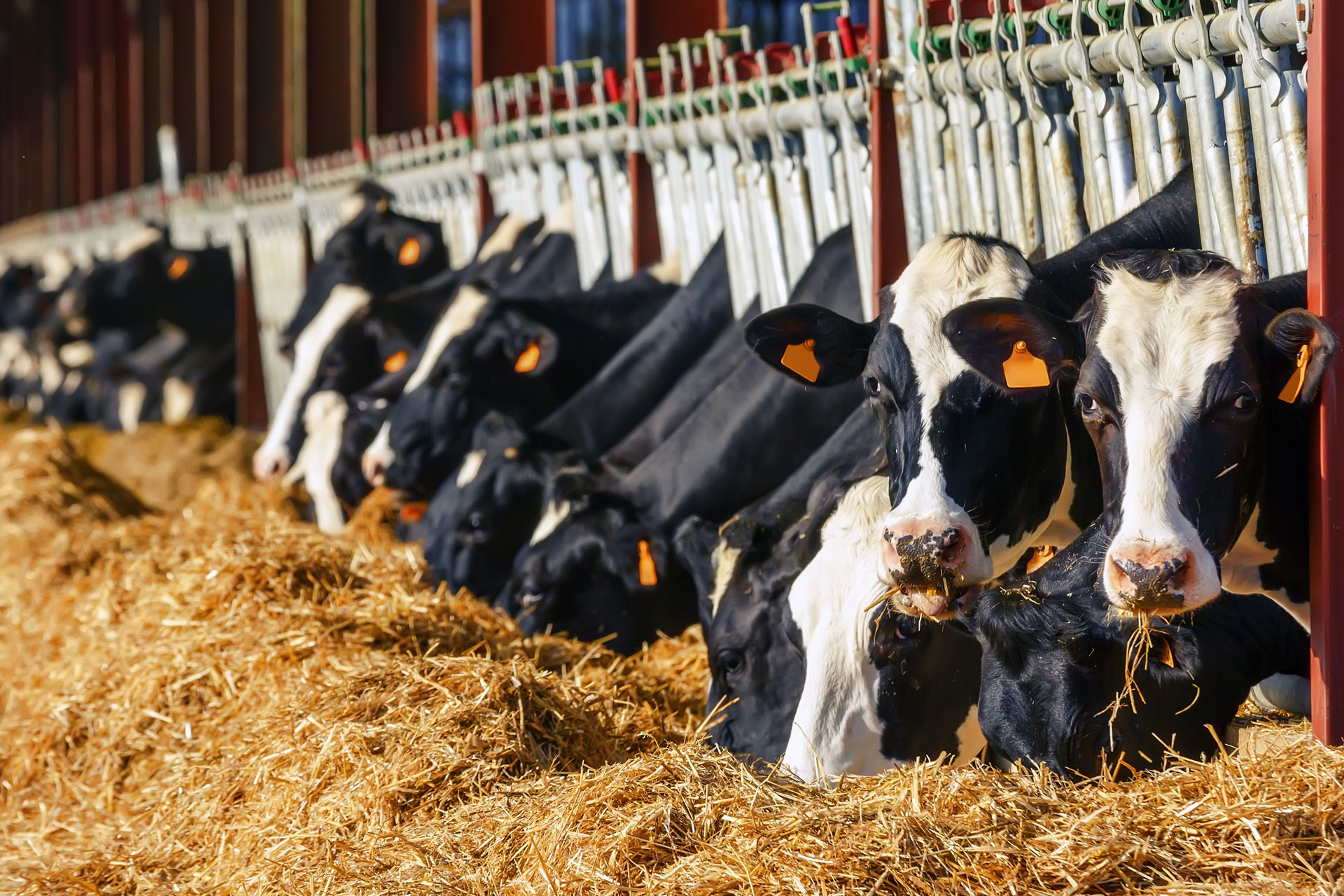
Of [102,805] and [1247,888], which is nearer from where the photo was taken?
[1247,888]

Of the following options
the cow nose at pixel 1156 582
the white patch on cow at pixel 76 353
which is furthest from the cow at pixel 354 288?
the white patch on cow at pixel 76 353

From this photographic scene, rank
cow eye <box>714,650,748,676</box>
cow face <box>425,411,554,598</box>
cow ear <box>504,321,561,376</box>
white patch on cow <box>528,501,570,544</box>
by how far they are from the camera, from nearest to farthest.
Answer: cow eye <box>714,650,748,676</box> → white patch on cow <box>528,501,570,544</box> → cow face <box>425,411,554,598</box> → cow ear <box>504,321,561,376</box>

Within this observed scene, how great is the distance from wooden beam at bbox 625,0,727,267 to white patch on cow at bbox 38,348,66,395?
907 cm

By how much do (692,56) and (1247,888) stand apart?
5.09m

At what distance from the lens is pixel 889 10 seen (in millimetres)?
4840

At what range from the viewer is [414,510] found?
6.88m

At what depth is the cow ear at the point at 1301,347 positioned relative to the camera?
106 inches

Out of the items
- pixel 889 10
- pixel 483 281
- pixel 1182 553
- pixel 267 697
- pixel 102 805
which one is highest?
pixel 889 10

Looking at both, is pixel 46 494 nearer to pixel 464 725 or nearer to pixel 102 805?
pixel 102 805

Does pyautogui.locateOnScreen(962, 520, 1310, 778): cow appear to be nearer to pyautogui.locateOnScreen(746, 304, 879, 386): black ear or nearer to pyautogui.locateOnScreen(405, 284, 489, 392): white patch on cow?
pyautogui.locateOnScreen(746, 304, 879, 386): black ear

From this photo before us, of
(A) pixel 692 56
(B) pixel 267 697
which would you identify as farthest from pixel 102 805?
(A) pixel 692 56

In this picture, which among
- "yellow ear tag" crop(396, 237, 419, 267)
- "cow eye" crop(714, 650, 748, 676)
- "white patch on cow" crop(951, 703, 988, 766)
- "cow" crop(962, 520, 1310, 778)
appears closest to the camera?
"cow" crop(962, 520, 1310, 778)

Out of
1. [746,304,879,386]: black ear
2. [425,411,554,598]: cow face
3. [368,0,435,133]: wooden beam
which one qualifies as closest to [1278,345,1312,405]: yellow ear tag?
[746,304,879,386]: black ear

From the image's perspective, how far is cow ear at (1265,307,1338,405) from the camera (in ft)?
8.84
